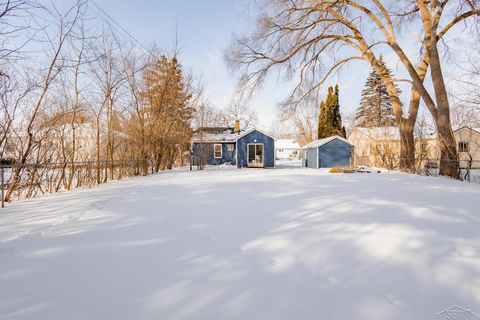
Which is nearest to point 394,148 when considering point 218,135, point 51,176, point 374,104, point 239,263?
point 218,135

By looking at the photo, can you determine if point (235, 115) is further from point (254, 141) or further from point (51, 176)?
point (51, 176)

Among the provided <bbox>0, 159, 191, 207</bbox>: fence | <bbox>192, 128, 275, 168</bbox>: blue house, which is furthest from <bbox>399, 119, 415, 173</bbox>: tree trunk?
<bbox>0, 159, 191, 207</bbox>: fence

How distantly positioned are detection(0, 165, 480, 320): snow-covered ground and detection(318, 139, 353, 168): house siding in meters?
14.3

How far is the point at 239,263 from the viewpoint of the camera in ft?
6.52

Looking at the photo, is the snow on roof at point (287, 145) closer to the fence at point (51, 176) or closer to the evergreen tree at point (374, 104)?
the evergreen tree at point (374, 104)

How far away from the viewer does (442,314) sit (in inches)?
54.6

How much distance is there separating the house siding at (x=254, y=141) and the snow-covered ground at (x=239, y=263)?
14.6 m

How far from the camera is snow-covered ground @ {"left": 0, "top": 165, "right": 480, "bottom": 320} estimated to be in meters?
1.44

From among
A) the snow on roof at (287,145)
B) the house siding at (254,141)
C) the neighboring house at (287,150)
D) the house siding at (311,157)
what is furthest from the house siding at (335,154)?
the snow on roof at (287,145)

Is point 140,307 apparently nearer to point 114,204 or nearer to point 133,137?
point 114,204

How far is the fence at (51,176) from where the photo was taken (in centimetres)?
460

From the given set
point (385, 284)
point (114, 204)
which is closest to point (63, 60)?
point (114, 204)

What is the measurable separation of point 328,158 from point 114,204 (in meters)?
16.4

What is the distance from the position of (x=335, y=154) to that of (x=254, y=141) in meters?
6.41
